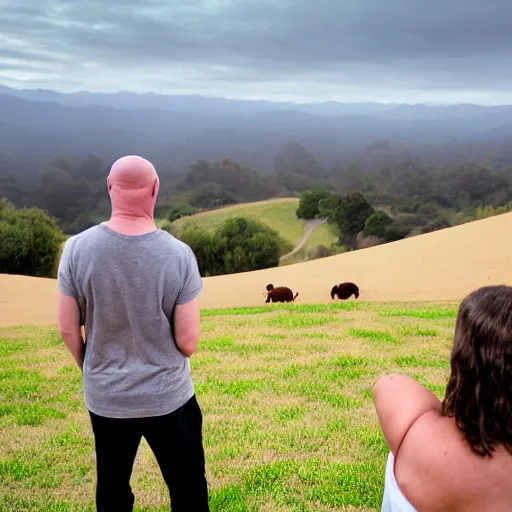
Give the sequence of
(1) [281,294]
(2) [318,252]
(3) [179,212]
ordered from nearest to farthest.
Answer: (1) [281,294], (2) [318,252], (3) [179,212]

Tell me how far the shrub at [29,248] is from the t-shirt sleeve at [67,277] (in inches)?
1480

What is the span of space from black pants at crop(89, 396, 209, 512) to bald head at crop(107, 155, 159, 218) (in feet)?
3.20

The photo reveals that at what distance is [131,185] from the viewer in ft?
9.44

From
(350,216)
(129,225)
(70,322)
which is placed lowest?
(350,216)

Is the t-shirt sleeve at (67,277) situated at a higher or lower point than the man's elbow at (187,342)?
higher

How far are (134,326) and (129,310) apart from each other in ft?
0.27

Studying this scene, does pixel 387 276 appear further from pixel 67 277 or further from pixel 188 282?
pixel 67 277

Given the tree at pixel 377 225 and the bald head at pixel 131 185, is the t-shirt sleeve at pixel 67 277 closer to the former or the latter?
the bald head at pixel 131 185

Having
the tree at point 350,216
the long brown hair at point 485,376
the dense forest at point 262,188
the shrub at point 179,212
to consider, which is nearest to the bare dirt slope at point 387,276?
the long brown hair at point 485,376

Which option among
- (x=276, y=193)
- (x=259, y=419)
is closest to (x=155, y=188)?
(x=259, y=419)

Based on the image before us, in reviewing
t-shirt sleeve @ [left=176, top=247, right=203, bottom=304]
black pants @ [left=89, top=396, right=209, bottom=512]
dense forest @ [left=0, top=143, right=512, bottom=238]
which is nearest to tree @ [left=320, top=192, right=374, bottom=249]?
dense forest @ [left=0, top=143, right=512, bottom=238]

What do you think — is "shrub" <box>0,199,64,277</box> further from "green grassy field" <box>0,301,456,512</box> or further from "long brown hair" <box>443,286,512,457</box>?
"long brown hair" <box>443,286,512,457</box>

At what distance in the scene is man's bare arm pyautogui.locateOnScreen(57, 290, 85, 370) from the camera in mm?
2992

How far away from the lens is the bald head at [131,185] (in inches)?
112
